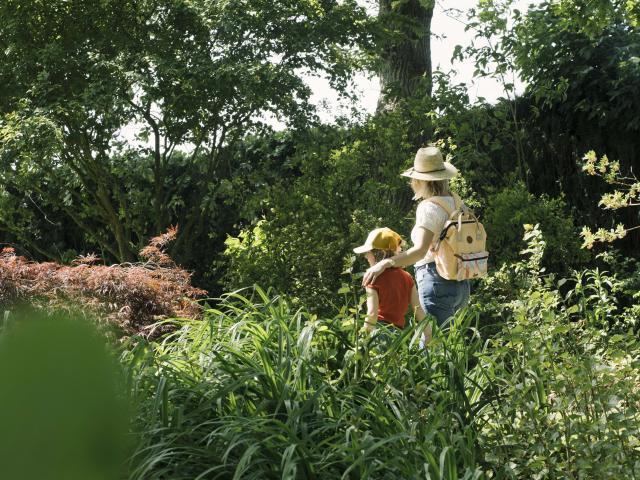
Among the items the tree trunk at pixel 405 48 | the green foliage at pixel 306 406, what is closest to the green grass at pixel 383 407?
the green foliage at pixel 306 406

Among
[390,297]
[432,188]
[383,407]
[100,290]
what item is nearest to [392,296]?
[390,297]

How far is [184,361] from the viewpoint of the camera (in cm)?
446

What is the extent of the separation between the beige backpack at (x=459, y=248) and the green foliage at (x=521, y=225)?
8.46 ft

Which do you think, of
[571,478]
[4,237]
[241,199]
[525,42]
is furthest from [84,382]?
[4,237]

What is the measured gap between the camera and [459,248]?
5.39 meters

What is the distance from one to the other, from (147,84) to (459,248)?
4583mm

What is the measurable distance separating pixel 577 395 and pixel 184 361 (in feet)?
6.10

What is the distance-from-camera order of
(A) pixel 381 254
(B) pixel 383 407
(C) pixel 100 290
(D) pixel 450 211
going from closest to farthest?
(B) pixel 383 407, (D) pixel 450 211, (A) pixel 381 254, (C) pixel 100 290

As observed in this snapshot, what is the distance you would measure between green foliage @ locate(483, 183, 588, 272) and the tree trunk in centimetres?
226

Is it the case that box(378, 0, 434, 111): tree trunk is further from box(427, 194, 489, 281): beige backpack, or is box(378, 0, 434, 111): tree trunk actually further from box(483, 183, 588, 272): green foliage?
box(427, 194, 489, 281): beige backpack

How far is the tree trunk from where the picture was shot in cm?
1027

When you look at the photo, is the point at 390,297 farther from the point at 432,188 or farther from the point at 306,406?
the point at 306,406

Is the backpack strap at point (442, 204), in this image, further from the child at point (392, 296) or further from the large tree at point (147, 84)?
the large tree at point (147, 84)

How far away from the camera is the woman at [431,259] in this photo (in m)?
5.36
